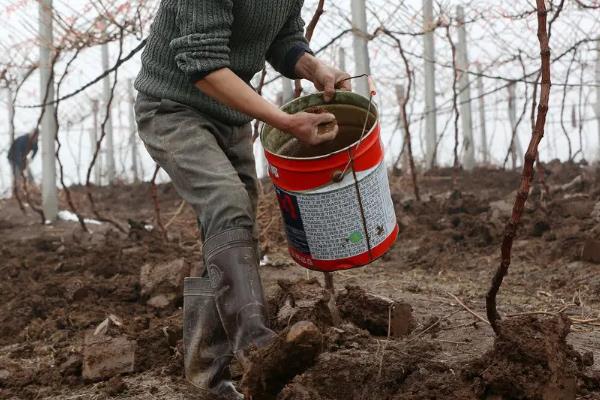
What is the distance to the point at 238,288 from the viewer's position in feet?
6.47

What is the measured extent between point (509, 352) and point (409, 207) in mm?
4446

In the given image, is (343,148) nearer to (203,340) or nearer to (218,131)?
(218,131)

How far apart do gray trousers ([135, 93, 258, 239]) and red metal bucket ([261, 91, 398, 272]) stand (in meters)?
0.13

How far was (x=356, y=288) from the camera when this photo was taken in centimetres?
274

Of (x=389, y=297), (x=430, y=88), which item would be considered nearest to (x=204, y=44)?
(x=389, y=297)

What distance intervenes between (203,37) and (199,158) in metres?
0.36

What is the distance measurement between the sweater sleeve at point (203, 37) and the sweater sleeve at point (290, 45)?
0.53 meters

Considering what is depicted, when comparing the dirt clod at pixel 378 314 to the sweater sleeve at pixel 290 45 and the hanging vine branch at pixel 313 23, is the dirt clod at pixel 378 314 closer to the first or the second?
the sweater sleeve at pixel 290 45

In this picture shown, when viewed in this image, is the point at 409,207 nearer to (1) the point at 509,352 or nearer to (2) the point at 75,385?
(2) the point at 75,385

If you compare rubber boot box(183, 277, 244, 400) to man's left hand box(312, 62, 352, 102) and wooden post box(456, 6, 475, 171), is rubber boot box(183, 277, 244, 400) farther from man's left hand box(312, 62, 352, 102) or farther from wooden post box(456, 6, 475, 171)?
wooden post box(456, 6, 475, 171)

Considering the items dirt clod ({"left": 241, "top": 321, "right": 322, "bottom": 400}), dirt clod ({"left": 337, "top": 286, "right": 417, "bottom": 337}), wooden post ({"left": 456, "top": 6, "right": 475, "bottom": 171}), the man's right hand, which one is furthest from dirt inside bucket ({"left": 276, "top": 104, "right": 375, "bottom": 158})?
wooden post ({"left": 456, "top": 6, "right": 475, "bottom": 171})

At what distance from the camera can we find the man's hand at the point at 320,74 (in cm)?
242

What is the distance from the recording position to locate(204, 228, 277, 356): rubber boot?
6.26ft

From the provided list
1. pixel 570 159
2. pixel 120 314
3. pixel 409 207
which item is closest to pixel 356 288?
pixel 120 314
